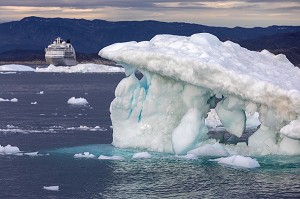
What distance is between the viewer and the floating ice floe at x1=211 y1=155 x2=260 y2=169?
2558 cm

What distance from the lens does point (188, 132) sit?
89.6 ft

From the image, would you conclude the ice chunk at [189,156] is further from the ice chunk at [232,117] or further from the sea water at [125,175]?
the ice chunk at [232,117]

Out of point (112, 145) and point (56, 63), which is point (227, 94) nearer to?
point (112, 145)

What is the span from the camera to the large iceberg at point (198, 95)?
85.9 ft

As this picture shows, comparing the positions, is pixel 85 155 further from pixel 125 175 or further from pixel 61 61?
pixel 61 61

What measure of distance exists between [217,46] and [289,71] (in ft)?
9.48

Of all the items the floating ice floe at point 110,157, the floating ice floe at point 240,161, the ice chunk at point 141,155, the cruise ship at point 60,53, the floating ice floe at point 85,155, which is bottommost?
the cruise ship at point 60,53

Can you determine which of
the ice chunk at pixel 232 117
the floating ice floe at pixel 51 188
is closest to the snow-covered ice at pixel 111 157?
the ice chunk at pixel 232 117

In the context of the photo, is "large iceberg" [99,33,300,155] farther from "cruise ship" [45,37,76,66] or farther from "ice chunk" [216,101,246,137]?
"cruise ship" [45,37,76,66]

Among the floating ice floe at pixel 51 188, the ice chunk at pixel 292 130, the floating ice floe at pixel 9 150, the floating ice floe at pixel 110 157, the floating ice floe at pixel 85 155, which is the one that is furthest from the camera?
the floating ice floe at pixel 9 150

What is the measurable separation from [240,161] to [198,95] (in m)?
3.37

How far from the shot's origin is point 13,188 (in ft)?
75.7

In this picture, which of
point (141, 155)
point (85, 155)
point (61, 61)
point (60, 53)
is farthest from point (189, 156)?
point (61, 61)

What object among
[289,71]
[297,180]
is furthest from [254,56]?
[297,180]
